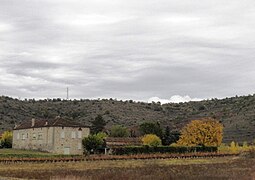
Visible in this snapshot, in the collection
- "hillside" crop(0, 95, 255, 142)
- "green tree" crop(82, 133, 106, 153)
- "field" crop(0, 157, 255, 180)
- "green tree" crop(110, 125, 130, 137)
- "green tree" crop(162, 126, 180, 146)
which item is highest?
"hillside" crop(0, 95, 255, 142)

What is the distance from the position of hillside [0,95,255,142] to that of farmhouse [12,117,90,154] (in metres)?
27.6

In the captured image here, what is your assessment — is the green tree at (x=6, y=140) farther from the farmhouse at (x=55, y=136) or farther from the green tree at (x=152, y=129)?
the green tree at (x=152, y=129)

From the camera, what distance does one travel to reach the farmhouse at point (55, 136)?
3285 inches

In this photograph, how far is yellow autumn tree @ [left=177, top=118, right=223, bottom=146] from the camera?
288 ft

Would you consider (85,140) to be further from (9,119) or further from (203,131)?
(9,119)

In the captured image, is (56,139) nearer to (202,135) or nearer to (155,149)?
(155,149)

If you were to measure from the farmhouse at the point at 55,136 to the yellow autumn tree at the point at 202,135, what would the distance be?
664 inches

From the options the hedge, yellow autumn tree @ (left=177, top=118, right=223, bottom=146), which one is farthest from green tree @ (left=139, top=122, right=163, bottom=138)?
the hedge

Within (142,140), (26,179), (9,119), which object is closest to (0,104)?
(9,119)

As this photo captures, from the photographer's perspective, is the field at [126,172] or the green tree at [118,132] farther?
the green tree at [118,132]

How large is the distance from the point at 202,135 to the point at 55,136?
24.8m

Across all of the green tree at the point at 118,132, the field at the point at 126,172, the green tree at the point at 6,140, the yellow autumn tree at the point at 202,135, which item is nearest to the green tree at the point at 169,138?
the green tree at the point at 118,132

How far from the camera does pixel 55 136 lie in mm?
83188

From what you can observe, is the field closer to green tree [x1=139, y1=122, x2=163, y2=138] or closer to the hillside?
green tree [x1=139, y1=122, x2=163, y2=138]
